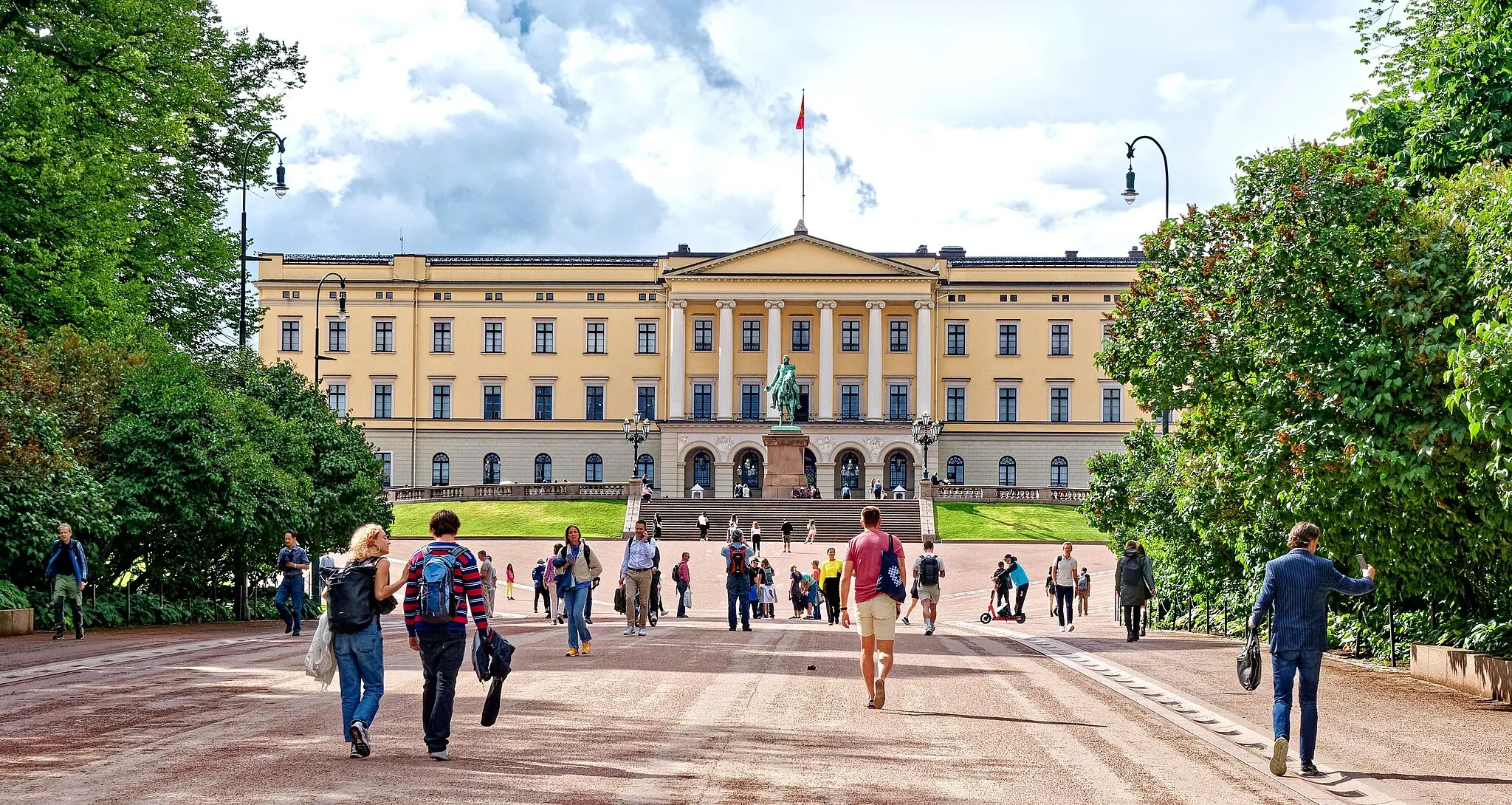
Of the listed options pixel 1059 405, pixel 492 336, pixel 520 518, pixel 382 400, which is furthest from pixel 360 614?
pixel 382 400

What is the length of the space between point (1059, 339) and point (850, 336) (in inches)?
514

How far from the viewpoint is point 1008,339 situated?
3738 inches

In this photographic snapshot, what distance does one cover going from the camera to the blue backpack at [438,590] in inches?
402

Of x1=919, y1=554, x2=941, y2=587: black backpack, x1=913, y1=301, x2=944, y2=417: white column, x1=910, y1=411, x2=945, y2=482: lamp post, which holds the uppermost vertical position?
x1=913, y1=301, x2=944, y2=417: white column

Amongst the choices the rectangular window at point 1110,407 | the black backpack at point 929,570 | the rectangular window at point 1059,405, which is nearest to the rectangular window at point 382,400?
the rectangular window at point 1059,405

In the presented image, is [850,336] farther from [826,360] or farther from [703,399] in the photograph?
[703,399]

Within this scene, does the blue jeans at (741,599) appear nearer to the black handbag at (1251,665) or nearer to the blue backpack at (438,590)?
the black handbag at (1251,665)

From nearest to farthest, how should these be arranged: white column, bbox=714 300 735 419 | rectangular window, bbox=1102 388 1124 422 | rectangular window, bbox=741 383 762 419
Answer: white column, bbox=714 300 735 419 → rectangular window, bbox=741 383 762 419 → rectangular window, bbox=1102 388 1124 422

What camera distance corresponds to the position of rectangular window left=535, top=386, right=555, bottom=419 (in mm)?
95438

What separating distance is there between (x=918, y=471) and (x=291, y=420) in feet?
197

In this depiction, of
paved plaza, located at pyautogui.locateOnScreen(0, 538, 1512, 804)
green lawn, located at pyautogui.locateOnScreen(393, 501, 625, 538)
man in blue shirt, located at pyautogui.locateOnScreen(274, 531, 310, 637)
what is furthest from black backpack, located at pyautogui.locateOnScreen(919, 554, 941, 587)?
green lawn, located at pyautogui.locateOnScreen(393, 501, 625, 538)

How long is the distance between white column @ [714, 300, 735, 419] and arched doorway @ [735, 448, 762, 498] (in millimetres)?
2466

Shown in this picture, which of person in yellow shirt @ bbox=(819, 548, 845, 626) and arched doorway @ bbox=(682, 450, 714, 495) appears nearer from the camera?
person in yellow shirt @ bbox=(819, 548, 845, 626)

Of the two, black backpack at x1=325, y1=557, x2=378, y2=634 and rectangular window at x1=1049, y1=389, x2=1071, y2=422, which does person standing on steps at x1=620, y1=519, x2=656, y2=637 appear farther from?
rectangular window at x1=1049, y1=389, x2=1071, y2=422
